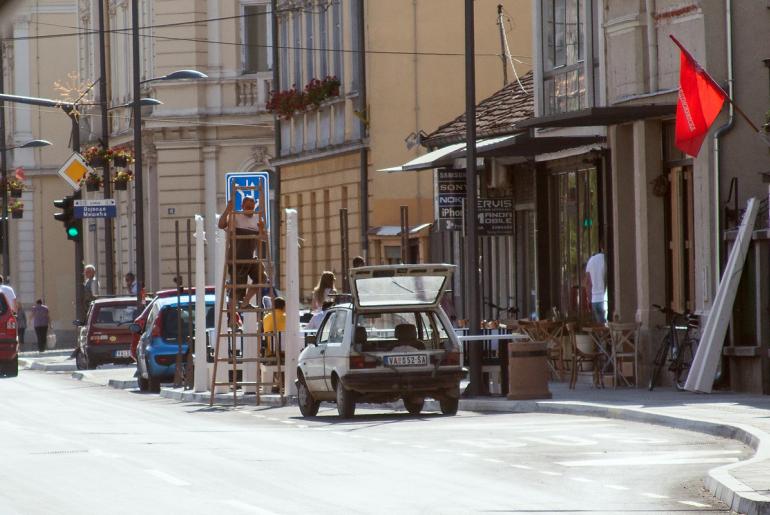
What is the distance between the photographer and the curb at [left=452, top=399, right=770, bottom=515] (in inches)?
447

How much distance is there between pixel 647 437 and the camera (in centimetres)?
1762

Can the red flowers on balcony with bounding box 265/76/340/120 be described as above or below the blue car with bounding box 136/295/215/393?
above

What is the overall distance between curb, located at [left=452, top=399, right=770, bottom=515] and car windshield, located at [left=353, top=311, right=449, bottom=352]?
3.37ft

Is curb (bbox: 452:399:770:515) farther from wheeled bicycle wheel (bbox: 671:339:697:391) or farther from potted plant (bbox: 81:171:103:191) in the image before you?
potted plant (bbox: 81:171:103:191)

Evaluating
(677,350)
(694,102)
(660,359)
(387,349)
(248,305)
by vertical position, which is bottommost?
(660,359)

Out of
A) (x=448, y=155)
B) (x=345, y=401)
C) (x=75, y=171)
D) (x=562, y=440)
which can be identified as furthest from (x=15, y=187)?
(x=562, y=440)

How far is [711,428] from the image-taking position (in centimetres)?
1777

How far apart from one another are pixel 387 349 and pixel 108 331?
18.9 metres

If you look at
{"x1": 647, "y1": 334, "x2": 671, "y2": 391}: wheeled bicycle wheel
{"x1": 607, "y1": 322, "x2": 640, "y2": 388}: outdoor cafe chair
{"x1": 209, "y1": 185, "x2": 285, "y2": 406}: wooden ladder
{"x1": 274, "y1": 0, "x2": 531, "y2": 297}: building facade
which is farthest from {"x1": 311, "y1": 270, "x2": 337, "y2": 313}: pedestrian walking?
{"x1": 274, "y1": 0, "x2": 531, "y2": 297}: building facade

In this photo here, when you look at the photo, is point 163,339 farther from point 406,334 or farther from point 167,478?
point 167,478

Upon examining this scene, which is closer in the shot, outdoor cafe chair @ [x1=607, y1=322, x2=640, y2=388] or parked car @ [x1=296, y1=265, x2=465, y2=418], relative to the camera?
parked car @ [x1=296, y1=265, x2=465, y2=418]

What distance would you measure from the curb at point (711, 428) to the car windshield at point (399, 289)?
148cm

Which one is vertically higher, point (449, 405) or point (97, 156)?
point (97, 156)

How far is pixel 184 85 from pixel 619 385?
33481mm
